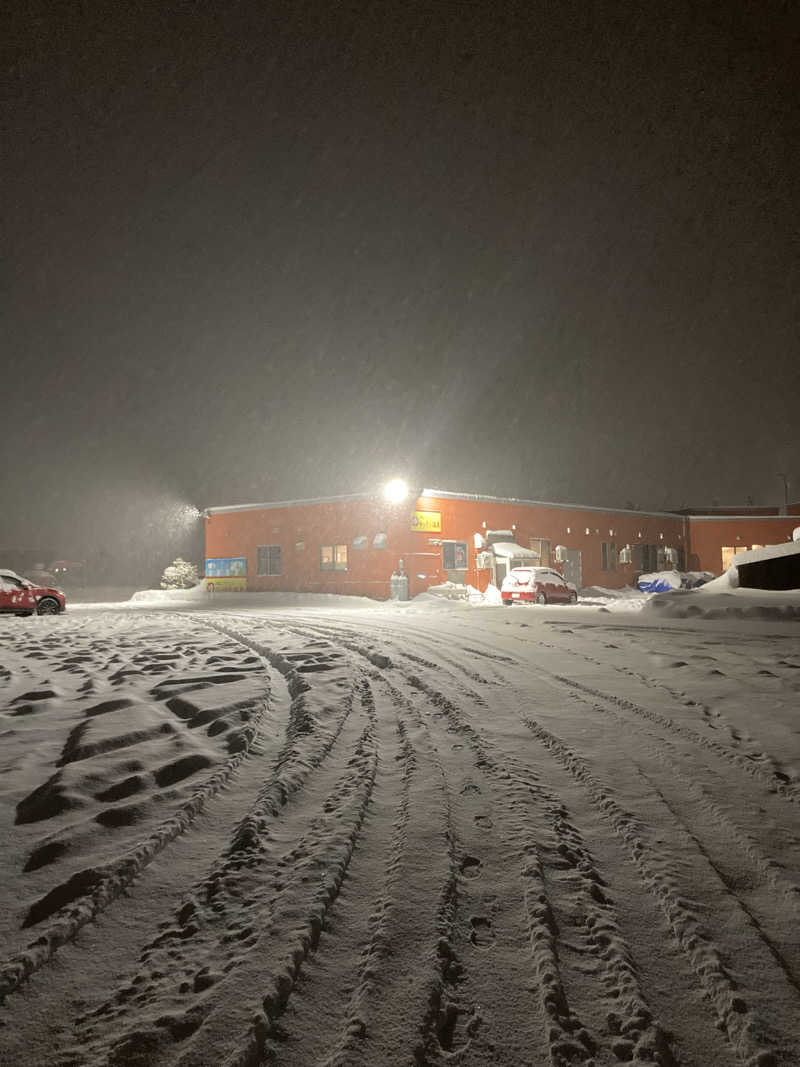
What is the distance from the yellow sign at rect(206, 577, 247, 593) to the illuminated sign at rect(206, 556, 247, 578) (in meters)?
0.23

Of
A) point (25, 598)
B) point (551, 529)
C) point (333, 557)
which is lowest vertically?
point (25, 598)

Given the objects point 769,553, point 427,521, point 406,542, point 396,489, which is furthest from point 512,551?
point 769,553

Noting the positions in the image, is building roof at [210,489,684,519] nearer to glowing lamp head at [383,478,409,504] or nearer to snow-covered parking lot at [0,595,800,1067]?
glowing lamp head at [383,478,409,504]

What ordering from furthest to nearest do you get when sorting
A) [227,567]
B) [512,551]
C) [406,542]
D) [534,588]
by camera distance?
1. [227,567]
2. [512,551]
3. [406,542]
4. [534,588]

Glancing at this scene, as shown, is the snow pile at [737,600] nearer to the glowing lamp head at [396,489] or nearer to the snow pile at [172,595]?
the glowing lamp head at [396,489]

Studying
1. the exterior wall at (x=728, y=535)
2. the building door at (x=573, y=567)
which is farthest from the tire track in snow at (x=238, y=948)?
the exterior wall at (x=728, y=535)

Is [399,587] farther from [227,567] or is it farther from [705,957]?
[705,957]

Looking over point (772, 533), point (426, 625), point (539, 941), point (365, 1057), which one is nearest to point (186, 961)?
point (365, 1057)

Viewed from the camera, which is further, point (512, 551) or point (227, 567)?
point (227, 567)

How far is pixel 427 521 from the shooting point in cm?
2705

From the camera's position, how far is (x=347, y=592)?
27.5 metres

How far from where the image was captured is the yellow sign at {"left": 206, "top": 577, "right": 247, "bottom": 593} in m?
30.6

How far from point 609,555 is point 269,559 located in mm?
20211

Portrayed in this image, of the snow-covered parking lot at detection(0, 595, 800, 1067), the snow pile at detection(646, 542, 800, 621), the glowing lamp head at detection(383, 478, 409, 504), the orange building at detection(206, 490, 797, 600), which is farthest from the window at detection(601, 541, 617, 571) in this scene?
the snow-covered parking lot at detection(0, 595, 800, 1067)
